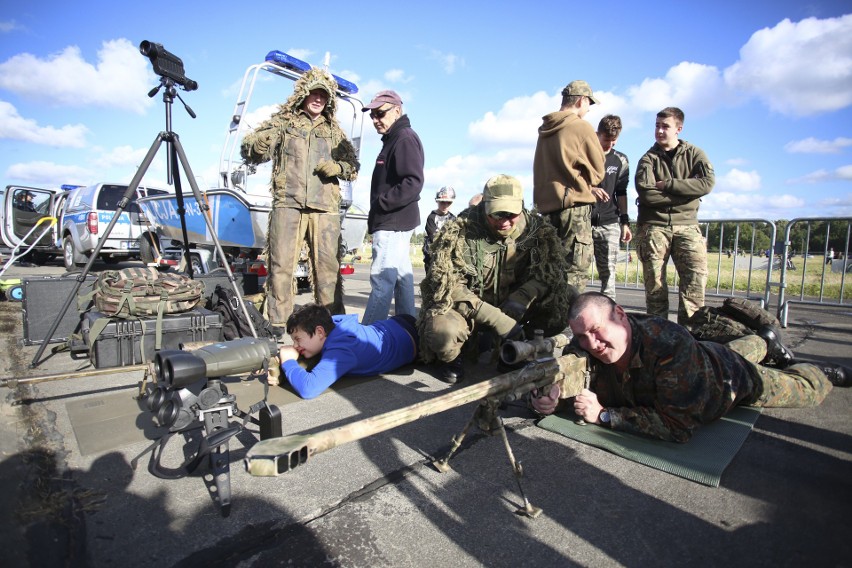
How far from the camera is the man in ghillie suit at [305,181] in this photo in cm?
475

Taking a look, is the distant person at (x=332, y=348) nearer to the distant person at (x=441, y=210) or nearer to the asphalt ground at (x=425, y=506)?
the asphalt ground at (x=425, y=506)

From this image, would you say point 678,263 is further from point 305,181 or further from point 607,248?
point 305,181

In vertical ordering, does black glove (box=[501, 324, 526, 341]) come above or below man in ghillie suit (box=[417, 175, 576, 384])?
below

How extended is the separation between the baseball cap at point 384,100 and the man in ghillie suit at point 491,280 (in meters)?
1.33

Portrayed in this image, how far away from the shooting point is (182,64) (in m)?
3.69

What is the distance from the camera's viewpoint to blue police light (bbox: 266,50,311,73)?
7.31 meters

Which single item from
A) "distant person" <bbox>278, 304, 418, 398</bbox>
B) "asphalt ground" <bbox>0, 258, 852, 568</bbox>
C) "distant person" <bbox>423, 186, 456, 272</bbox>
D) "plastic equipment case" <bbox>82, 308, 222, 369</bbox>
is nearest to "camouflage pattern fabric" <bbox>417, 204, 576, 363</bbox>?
"distant person" <bbox>278, 304, 418, 398</bbox>

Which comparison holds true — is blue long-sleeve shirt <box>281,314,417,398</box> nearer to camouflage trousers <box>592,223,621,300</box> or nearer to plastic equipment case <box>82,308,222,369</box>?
plastic equipment case <box>82,308,222,369</box>

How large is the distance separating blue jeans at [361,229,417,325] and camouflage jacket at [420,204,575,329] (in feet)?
2.32

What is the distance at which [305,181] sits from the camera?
15.6ft

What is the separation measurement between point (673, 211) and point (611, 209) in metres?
0.63

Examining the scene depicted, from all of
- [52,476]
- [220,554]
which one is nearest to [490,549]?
[220,554]

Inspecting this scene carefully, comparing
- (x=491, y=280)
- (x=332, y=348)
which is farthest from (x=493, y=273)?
(x=332, y=348)

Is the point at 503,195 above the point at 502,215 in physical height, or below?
above
